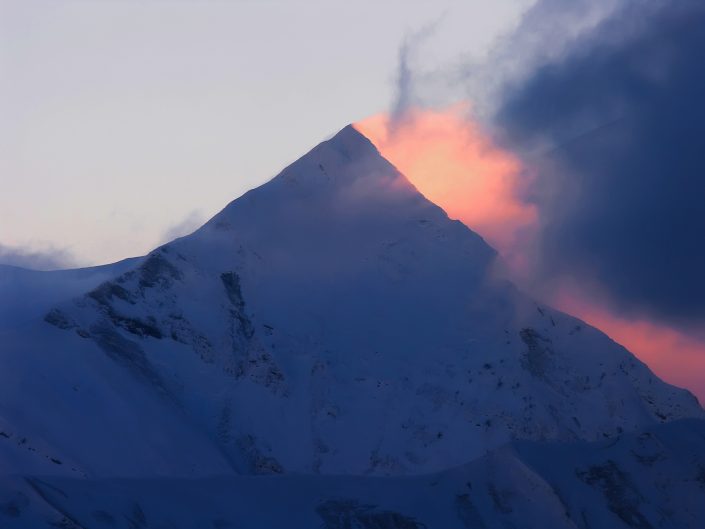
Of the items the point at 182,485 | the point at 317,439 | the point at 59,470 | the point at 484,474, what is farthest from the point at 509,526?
the point at 59,470

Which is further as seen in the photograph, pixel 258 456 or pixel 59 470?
pixel 258 456

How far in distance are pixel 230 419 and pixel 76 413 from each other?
880 inches

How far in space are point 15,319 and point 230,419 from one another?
2570 cm

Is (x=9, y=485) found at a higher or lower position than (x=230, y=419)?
lower

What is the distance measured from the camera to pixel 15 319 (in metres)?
195

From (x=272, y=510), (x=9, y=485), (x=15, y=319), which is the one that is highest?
(x=15, y=319)

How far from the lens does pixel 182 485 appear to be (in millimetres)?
174875

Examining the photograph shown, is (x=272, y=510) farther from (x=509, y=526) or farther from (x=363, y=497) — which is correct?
(x=509, y=526)

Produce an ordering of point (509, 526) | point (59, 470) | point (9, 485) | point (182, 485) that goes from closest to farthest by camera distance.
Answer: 1. point (9, 485)
2. point (59, 470)
3. point (182, 485)
4. point (509, 526)

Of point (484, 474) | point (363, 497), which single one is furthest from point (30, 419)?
point (484, 474)

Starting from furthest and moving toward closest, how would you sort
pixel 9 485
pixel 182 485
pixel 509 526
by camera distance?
1. pixel 509 526
2. pixel 182 485
3. pixel 9 485

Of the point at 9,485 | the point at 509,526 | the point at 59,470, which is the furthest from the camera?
the point at 509,526

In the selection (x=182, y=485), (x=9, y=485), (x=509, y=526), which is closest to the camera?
(x=9, y=485)

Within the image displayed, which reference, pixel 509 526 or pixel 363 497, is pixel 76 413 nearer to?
pixel 363 497
